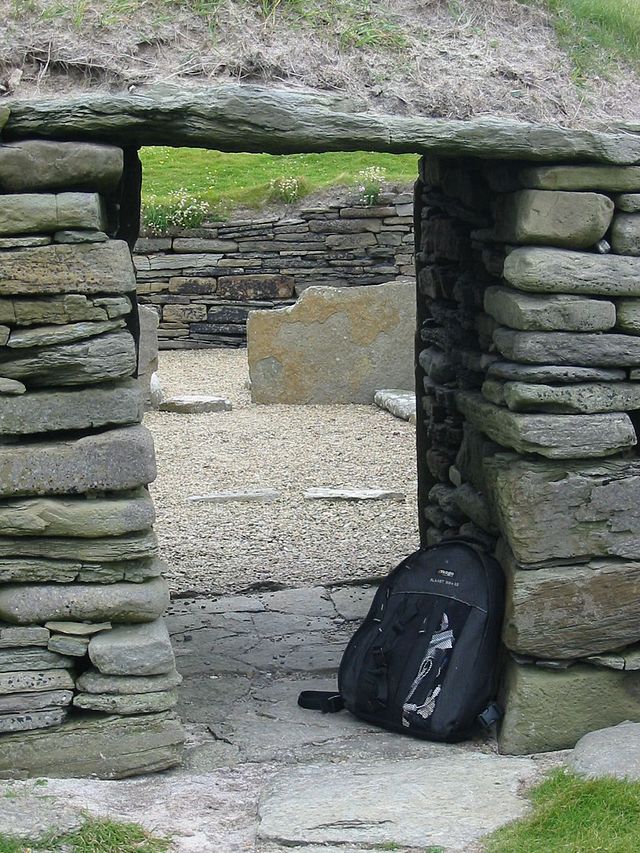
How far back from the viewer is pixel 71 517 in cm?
393

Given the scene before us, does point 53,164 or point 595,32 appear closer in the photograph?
point 53,164

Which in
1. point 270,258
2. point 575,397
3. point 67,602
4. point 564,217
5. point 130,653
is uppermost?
point 564,217

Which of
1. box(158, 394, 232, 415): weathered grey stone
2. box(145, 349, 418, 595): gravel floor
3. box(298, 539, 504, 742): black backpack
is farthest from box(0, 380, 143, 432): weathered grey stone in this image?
box(158, 394, 232, 415): weathered grey stone

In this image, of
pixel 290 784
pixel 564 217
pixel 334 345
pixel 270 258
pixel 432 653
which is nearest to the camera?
pixel 290 784

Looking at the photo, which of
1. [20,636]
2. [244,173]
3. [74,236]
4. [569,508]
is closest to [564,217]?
[569,508]

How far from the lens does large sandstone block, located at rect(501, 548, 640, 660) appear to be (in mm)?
4363

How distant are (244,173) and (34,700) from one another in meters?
15.5

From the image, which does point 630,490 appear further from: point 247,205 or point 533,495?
point 247,205

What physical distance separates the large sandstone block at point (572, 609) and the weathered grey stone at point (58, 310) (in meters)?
1.80

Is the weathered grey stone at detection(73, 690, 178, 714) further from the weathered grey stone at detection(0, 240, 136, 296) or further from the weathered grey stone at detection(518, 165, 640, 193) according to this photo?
the weathered grey stone at detection(518, 165, 640, 193)

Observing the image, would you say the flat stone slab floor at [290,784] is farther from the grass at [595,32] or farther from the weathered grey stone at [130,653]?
the grass at [595,32]

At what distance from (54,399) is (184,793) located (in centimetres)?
140

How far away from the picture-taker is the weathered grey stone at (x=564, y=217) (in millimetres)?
4250

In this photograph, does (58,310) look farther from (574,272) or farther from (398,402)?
(398,402)
